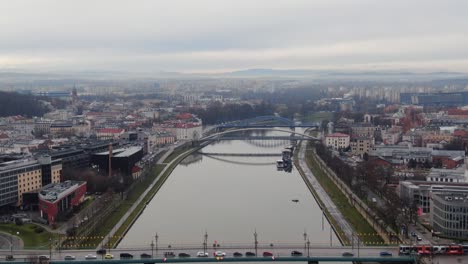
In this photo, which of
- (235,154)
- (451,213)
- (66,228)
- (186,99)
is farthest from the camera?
(186,99)

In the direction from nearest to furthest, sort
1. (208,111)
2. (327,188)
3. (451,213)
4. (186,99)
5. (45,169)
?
1. (451,213)
2. (45,169)
3. (327,188)
4. (208,111)
5. (186,99)

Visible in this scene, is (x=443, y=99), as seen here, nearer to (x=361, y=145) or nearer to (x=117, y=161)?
(x=361, y=145)

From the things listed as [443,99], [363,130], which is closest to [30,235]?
[363,130]

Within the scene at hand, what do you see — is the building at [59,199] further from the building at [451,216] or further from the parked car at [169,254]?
the building at [451,216]

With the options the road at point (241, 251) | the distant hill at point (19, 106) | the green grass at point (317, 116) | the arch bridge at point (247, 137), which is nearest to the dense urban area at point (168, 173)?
the road at point (241, 251)

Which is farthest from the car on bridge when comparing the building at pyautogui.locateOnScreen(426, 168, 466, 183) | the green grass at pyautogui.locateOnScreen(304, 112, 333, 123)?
the green grass at pyautogui.locateOnScreen(304, 112, 333, 123)

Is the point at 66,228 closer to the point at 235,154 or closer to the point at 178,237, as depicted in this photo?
the point at 178,237

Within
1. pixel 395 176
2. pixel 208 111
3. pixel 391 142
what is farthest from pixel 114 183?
pixel 208 111
